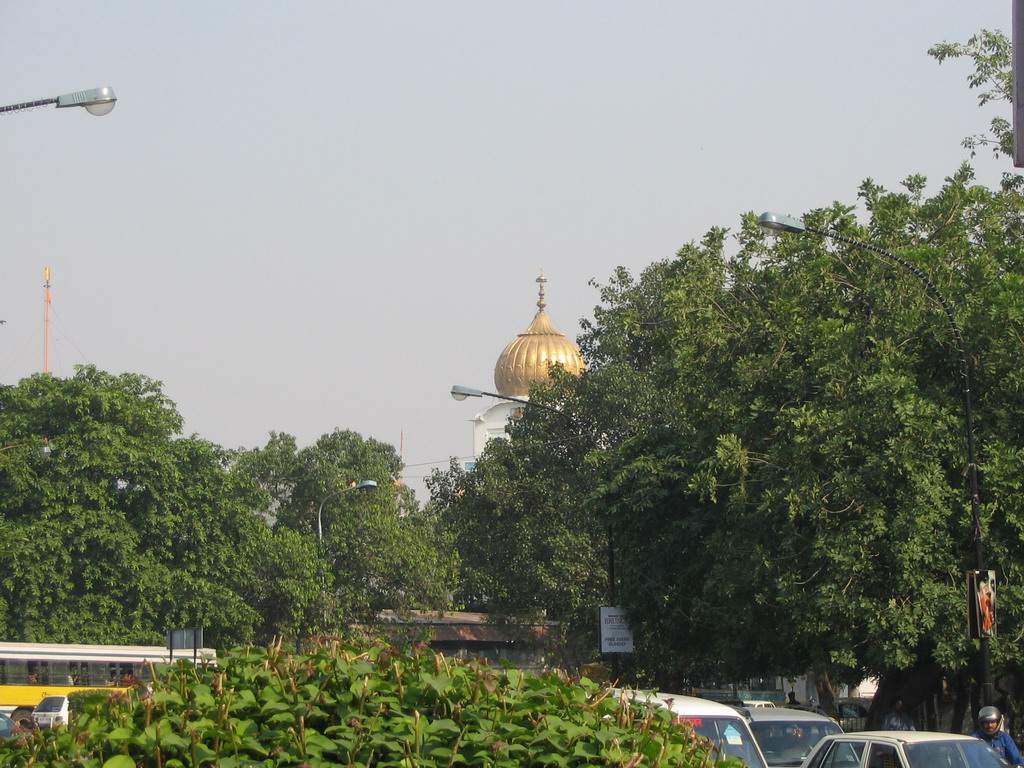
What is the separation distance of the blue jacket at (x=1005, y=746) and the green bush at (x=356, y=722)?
9.03m

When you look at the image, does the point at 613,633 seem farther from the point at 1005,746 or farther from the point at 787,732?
the point at 1005,746

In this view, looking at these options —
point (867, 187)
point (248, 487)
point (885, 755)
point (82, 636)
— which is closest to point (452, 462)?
point (248, 487)

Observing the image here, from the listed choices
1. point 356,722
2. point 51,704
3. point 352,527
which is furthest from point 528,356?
point 356,722

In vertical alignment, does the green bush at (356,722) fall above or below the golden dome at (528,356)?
below

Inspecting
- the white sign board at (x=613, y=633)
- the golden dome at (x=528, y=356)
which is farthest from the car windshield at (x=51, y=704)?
the golden dome at (x=528, y=356)

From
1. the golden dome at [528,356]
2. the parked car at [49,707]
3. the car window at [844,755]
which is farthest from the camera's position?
the golden dome at [528,356]

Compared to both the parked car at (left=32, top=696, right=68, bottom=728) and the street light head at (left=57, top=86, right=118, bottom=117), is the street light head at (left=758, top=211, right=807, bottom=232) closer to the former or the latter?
the street light head at (left=57, top=86, right=118, bottom=117)

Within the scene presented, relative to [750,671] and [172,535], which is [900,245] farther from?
[172,535]

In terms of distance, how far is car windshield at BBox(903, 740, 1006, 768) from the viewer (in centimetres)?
1172

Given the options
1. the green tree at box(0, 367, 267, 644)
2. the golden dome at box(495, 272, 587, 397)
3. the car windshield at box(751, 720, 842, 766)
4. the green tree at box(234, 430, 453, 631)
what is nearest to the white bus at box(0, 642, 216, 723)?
the green tree at box(0, 367, 267, 644)

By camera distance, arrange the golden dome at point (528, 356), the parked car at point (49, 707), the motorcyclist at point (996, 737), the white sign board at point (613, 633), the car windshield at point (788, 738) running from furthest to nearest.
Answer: the golden dome at point (528, 356), the parked car at point (49, 707), the white sign board at point (613, 633), the car windshield at point (788, 738), the motorcyclist at point (996, 737)

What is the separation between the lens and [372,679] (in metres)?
4.75

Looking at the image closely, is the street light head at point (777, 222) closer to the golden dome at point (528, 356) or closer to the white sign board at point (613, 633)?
the white sign board at point (613, 633)

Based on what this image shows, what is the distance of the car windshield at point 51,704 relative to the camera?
118ft
